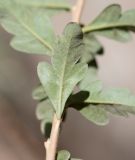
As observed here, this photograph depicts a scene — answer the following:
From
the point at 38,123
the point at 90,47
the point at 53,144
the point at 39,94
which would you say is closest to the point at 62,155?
the point at 53,144

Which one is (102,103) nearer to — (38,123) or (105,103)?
(105,103)

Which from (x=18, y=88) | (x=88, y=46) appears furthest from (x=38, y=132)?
(x=88, y=46)

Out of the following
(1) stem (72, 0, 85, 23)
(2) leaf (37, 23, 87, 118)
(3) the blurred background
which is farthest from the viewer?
(3) the blurred background

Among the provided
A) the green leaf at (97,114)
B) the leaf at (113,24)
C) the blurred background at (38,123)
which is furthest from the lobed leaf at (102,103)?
the blurred background at (38,123)

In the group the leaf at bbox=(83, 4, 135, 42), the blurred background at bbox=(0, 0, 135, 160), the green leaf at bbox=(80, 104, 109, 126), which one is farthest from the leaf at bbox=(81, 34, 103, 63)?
the blurred background at bbox=(0, 0, 135, 160)

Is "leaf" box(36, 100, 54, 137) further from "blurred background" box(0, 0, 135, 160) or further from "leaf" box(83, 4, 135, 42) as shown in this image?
"blurred background" box(0, 0, 135, 160)

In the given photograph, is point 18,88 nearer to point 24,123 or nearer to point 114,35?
point 24,123
